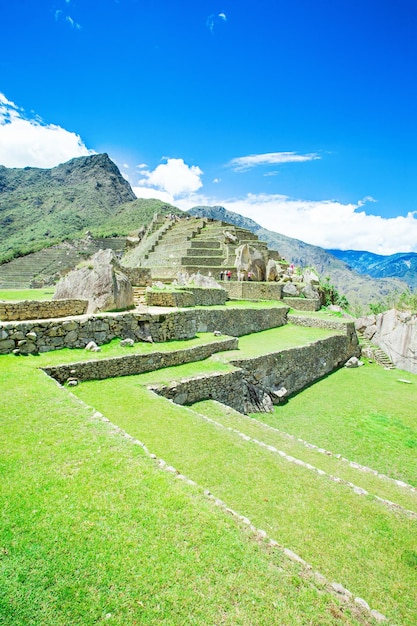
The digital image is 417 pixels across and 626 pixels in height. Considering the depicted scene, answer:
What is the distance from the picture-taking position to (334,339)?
52.0ft

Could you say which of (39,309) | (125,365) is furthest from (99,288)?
(125,365)

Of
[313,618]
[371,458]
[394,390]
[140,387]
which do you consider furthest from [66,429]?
[394,390]

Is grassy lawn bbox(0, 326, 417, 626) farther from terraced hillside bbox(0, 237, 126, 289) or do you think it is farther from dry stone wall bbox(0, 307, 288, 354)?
terraced hillside bbox(0, 237, 126, 289)

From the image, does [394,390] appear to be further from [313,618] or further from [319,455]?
[313,618]

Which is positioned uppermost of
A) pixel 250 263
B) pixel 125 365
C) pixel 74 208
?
pixel 74 208

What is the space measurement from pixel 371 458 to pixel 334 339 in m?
8.77

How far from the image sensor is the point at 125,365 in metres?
8.16

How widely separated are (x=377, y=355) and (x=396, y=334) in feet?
4.95

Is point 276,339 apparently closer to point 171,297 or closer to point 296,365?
point 296,365

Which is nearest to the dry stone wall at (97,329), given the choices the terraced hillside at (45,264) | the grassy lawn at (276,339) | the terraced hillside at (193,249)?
the grassy lawn at (276,339)

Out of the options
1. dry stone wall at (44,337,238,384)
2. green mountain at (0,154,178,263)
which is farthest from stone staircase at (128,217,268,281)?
green mountain at (0,154,178,263)

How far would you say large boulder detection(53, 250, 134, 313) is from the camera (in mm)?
10133

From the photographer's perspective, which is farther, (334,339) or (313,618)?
(334,339)

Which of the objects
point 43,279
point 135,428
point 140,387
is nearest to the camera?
point 135,428
